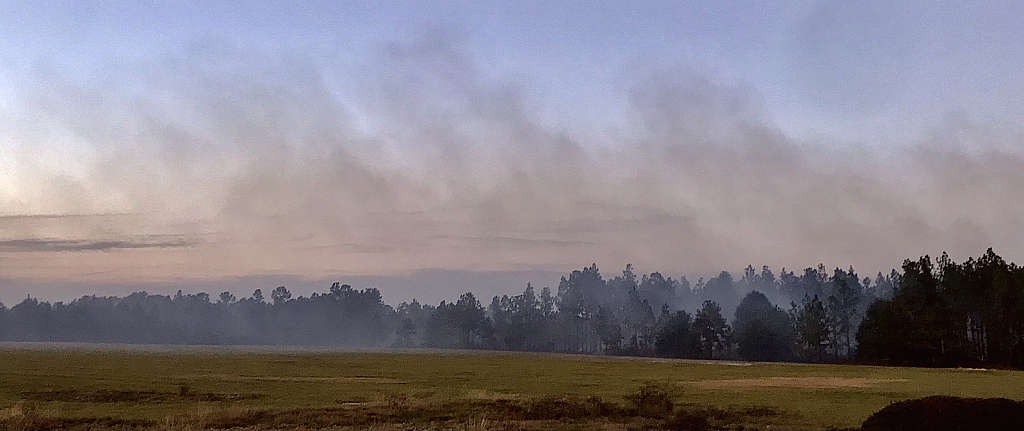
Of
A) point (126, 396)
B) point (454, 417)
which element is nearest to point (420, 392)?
point (454, 417)

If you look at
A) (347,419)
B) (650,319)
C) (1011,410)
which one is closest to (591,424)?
(347,419)

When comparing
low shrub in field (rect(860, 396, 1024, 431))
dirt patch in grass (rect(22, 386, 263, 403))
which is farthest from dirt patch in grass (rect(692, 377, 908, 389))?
dirt patch in grass (rect(22, 386, 263, 403))

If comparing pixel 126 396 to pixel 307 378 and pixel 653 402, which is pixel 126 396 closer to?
pixel 307 378

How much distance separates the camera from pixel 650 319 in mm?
194000

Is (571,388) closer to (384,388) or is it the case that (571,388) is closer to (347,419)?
(384,388)

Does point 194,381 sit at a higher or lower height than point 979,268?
lower

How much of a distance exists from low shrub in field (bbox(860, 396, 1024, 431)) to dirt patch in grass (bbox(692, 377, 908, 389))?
26.7m

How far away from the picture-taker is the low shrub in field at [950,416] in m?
31.9

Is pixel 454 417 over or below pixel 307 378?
over

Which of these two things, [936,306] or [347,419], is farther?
[936,306]

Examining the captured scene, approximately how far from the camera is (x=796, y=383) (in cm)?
6525

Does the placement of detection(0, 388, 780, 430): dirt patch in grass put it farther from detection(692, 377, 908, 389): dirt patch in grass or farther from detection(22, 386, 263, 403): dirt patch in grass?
detection(692, 377, 908, 389): dirt patch in grass

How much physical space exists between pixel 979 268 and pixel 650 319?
279ft

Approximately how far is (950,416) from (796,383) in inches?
1323
